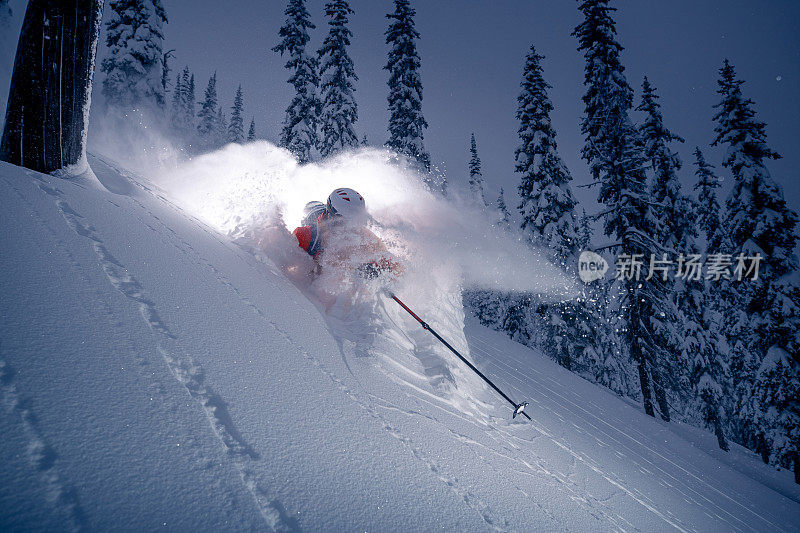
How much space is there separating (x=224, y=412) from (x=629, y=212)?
16375 millimetres

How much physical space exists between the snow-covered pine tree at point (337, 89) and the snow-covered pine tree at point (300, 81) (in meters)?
1.47

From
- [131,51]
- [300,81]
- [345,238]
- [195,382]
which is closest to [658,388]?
[345,238]

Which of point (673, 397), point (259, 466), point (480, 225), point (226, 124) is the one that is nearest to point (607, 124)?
point (480, 225)

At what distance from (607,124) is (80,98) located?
57.7 ft

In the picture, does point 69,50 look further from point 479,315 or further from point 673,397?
point 673,397

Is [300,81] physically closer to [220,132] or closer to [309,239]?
[309,239]

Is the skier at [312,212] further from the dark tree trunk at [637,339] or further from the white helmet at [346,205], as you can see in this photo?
the dark tree trunk at [637,339]

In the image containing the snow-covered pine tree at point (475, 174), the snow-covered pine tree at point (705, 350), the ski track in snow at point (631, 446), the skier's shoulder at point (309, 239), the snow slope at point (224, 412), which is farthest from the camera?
the snow-covered pine tree at point (475, 174)

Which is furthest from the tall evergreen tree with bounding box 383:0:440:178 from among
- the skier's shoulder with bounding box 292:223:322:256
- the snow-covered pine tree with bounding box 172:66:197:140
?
the snow-covered pine tree with bounding box 172:66:197:140

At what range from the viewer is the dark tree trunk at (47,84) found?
4.17m

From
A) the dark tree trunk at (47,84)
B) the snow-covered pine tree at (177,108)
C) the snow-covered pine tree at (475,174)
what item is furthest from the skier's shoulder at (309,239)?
the snow-covered pine tree at (177,108)

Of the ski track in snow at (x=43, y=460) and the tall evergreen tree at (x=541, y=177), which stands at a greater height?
the tall evergreen tree at (x=541, y=177)

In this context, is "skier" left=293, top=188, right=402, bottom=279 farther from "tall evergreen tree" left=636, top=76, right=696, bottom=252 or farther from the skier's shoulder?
"tall evergreen tree" left=636, top=76, right=696, bottom=252

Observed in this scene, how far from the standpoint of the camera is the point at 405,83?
1962 cm
